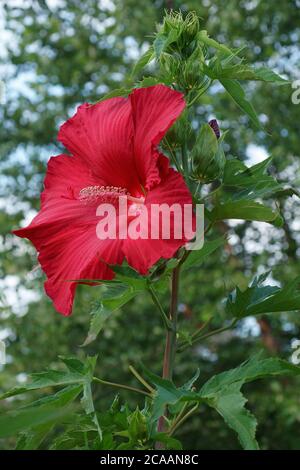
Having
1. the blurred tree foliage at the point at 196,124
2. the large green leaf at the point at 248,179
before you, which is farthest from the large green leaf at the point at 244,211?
the blurred tree foliage at the point at 196,124

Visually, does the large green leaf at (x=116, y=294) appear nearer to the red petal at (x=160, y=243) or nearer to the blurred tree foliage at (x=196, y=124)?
the red petal at (x=160, y=243)

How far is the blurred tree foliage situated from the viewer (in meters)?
4.62

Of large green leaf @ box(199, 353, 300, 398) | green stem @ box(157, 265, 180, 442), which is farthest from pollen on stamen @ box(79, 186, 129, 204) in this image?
large green leaf @ box(199, 353, 300, 398)

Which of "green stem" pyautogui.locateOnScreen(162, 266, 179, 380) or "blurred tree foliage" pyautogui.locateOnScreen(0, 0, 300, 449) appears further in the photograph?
"blurred tree foliage" pyautogui.locateOnScreen(0, 0, 300, 449)

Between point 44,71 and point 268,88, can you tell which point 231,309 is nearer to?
point 268,88

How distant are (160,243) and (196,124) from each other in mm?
4128

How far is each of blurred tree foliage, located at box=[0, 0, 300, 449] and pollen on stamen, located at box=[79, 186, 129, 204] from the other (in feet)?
11.2

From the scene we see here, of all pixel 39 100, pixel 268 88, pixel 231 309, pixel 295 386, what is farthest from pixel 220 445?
pixel 231 309

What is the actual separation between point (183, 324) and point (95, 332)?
405 centimetres

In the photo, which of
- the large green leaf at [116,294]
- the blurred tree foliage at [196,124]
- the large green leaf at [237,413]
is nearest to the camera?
the large green leaf at [237,413]

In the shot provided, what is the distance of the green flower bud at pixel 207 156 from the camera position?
2.77 feet

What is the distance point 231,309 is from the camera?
2.92 feet

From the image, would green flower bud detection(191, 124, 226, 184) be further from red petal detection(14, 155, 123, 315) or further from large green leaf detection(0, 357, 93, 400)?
large green leaf detection(0, 357, 93, 400)

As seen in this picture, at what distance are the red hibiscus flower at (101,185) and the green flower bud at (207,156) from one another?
0.06 meters
